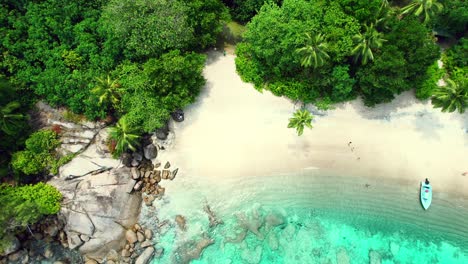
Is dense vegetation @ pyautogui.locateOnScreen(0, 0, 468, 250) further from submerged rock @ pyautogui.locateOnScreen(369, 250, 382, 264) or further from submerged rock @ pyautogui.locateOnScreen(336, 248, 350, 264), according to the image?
submerged rock @ pyautogui.locateOnScreen(369, 250, 382, 264)

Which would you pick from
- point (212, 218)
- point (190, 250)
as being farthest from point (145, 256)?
point (212, 218)

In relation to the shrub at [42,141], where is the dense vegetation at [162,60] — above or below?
above

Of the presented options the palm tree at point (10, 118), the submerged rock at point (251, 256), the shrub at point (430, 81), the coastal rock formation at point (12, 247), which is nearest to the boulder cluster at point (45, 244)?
the coastal rock formation at point (12, 247)

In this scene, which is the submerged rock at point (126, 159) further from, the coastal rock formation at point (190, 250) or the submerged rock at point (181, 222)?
the coastal rock formation at point (190, 250)

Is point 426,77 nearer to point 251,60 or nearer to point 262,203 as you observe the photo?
point 251,60

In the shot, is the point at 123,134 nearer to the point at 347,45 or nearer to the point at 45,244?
the point at 45,244
